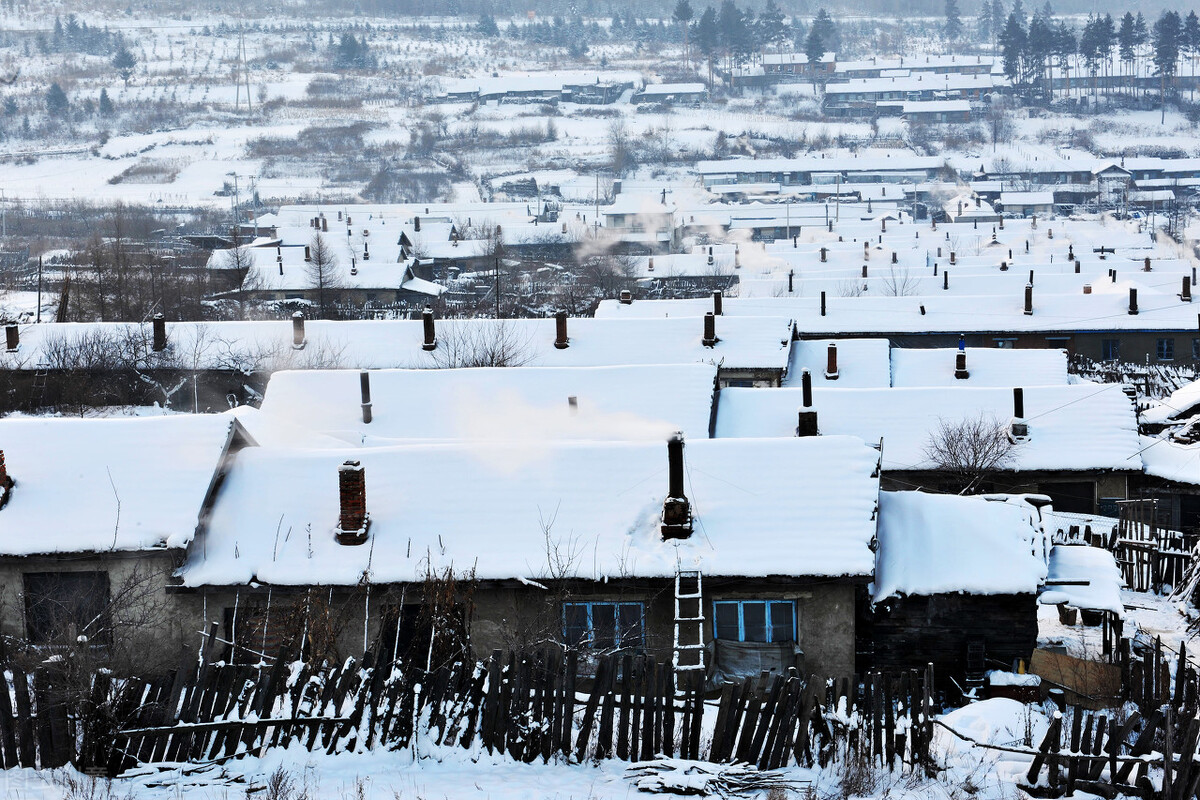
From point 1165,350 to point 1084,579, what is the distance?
4010cm

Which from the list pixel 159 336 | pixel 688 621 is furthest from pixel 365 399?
pixel 159 336

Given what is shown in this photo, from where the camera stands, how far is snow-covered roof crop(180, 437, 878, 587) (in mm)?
15422

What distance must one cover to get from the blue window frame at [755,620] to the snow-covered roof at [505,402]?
36.1 ft

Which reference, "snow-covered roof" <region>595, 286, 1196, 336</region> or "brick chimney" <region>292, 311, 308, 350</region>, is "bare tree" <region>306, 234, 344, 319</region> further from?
"brick chimney" <region>292, 311, 308, 350</region>

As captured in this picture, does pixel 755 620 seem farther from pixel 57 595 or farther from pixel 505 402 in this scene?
pixel 505 402

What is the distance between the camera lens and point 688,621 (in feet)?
50.3

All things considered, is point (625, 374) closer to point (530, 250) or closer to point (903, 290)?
point (903, 290)

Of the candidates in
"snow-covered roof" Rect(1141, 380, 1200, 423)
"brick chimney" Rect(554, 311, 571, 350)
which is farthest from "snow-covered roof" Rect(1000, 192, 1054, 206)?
"brick chimney" Rect(554, 311, 571, 350)

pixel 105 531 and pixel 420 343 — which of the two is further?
pixel 420 343

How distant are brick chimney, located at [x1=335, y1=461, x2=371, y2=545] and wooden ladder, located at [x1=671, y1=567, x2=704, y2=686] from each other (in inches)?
161

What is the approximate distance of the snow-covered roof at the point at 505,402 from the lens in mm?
27531

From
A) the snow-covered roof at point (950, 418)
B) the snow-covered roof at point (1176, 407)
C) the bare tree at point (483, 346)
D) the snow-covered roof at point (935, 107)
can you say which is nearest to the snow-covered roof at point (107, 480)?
the snow-covered roof at point (950, 418)

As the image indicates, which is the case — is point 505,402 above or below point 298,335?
below

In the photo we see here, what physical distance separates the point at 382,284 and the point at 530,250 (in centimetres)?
3137
